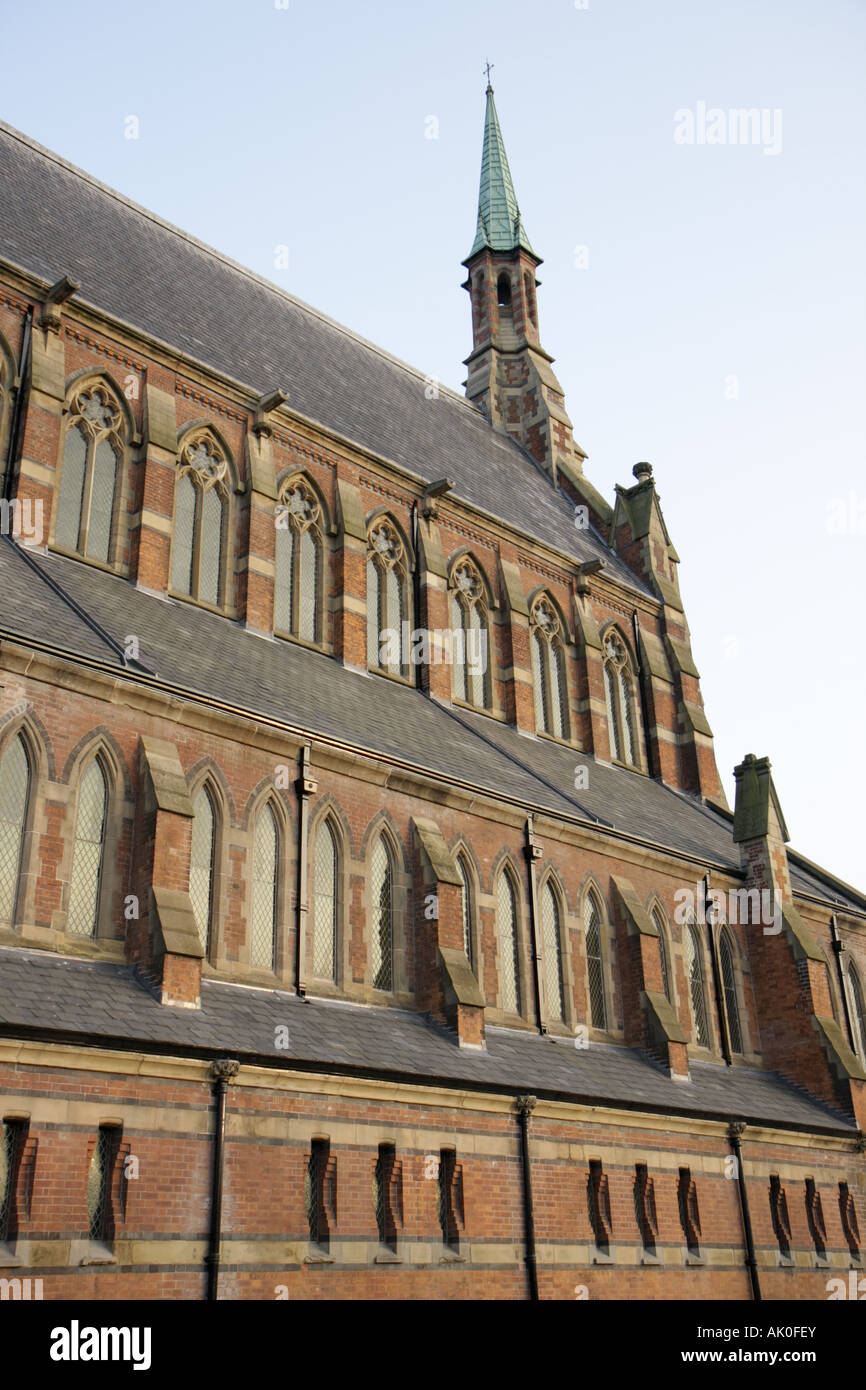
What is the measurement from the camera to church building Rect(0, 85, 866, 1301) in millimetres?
14812

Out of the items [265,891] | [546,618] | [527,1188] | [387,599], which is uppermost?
[546,618]

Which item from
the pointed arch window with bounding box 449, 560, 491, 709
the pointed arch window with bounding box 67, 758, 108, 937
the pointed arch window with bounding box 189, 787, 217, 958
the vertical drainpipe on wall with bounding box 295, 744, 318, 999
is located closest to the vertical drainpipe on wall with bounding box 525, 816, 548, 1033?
the vertical drainpipe on wall with bounding box 295, 744, 318, 999

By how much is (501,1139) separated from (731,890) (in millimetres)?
10696

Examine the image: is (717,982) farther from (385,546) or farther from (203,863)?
(203,863)

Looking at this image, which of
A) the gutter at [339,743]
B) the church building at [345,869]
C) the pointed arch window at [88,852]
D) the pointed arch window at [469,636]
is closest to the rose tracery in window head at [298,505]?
the church building at [345,869]

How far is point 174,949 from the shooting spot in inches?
611

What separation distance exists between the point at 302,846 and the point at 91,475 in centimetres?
783

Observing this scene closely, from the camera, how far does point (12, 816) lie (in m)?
15.9

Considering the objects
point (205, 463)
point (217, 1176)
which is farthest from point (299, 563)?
point (217, 1176)

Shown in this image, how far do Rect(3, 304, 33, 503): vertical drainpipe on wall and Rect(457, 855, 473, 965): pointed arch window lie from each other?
30.0 ft

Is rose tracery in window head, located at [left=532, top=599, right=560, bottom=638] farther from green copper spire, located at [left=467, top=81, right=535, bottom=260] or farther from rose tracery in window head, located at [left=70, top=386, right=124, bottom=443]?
green copper spire, located at [left=467, top=81, right=535, bottom=260]

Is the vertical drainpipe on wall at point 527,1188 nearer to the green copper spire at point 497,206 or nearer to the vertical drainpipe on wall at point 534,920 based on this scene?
the vertical drainpipe on wall at point 534,920

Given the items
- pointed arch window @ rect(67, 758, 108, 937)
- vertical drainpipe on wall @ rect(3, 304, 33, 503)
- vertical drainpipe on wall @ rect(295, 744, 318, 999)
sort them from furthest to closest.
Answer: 1. vertical drainpipe on wall @ rect(3, 304, 33, 503)
2. vertical drainpipe on wall @ rect(295, 744, 318, 999)
3. pointed arch window @ rect(67, 758, 108, 937)

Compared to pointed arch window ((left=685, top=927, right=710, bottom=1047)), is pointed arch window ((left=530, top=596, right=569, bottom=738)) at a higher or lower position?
higher
